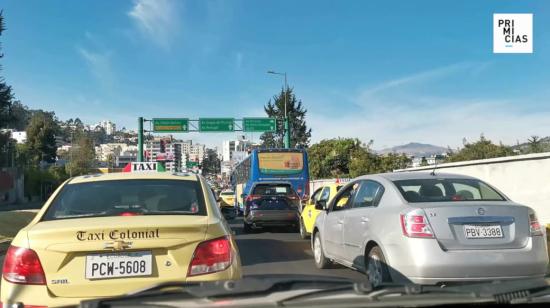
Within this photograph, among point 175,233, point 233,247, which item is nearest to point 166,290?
point 175,233

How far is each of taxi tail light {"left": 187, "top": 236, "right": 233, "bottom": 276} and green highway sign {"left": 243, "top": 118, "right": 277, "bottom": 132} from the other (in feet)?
130

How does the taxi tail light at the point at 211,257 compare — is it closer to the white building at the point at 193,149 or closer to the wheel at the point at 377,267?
the wheel at the point at 377,267

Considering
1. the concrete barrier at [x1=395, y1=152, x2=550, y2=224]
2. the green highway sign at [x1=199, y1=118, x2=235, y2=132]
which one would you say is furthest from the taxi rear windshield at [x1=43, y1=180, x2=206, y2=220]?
the green highway sign at [x1=199, y1=118, x2=235, y2=132]

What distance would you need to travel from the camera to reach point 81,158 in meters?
83.8

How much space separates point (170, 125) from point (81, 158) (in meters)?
45.8

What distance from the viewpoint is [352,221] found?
7668 millimetres

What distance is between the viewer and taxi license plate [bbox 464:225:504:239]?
6.00m

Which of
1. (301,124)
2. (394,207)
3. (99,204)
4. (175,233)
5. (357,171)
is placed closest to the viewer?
(175,233)

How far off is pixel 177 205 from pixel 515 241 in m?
3.63

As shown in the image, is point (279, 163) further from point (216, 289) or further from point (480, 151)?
point (216, 289)

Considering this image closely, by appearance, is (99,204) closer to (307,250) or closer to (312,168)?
(307,250)

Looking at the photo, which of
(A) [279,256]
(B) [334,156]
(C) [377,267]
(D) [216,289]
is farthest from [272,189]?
(B) [334,156]

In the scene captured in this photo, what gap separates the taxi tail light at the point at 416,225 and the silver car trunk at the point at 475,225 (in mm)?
53

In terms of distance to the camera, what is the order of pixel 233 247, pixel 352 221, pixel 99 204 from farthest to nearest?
pixel 352 221 < pixel 99 204 < pixel 233 247
